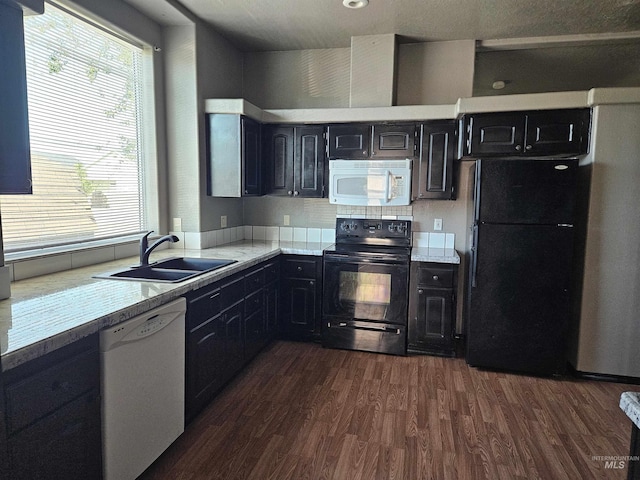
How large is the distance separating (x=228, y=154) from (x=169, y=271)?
4.06ft

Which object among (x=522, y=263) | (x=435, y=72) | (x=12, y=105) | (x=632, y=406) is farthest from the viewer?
(x=435, y=72)

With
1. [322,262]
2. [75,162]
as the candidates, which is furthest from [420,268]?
[75,162]

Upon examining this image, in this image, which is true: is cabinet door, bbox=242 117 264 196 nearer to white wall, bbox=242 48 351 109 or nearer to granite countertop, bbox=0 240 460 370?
white wall, bbox=242 48 351 109

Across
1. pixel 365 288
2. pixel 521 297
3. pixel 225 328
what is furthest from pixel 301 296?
pixel 521 297

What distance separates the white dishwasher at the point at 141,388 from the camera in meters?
1.67

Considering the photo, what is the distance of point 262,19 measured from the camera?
3.28 m

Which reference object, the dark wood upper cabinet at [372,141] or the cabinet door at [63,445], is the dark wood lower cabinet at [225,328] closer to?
the cabinet door at [63,445]

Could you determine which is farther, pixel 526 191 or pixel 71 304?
pixel 526 191

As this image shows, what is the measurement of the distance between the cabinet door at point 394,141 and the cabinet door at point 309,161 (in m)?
0.51

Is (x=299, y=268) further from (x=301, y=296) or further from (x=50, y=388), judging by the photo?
(x=50, y=388)

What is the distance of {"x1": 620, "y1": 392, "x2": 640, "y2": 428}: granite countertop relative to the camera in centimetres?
90

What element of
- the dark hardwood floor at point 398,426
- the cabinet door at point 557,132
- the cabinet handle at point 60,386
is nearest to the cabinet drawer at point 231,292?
the dark hardwood floor at point 398,426

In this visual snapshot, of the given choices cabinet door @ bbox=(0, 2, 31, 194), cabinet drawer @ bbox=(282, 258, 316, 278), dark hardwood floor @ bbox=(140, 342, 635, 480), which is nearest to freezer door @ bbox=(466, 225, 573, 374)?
dark hardwood floor @ bbox=(140, 342, 635, 480)

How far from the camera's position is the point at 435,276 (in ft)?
11.1
